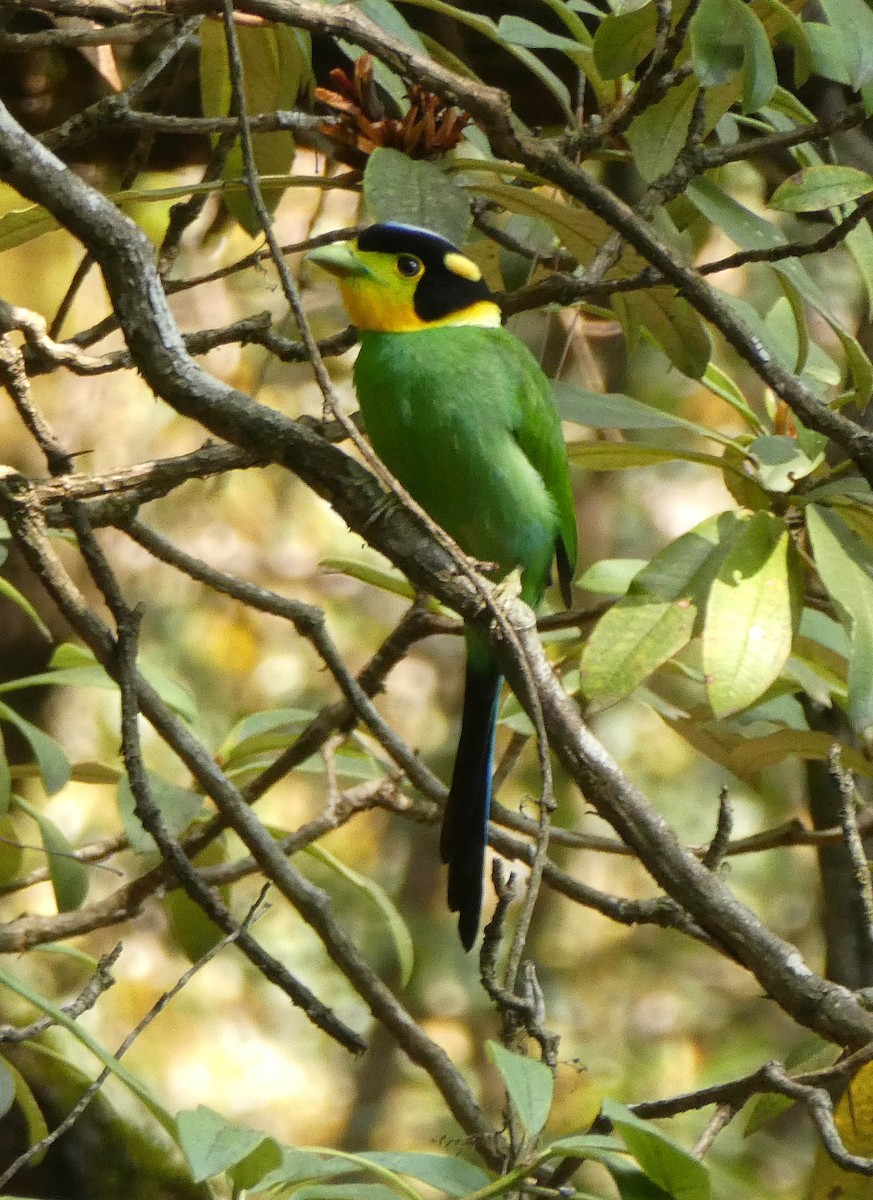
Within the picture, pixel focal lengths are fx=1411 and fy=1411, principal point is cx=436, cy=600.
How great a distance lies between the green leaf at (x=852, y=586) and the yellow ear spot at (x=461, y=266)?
2.37 ft

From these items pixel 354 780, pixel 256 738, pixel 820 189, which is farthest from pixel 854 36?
pixel 354 780

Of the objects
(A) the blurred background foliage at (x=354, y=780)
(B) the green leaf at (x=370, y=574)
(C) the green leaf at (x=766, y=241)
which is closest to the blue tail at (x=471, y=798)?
(B) the green leaf at (x=370, y=574)

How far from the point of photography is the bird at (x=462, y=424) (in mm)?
2209

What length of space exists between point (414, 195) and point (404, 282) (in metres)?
0.56

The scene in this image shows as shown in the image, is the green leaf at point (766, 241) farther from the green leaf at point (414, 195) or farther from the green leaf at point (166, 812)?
the green leaf at point (166, 812)

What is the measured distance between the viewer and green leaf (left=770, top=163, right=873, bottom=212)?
5.87ft

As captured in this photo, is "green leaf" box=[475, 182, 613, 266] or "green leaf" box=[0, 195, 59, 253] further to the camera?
"green leaf" box=[475, 182, 613, 266]

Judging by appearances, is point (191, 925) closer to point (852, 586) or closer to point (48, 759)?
point (48, 759)

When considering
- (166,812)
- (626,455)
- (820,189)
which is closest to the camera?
(820,189)

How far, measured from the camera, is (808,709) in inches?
106

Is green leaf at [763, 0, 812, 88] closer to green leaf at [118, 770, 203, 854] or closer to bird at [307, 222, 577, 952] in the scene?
bird at [307, 222, 577, 952]

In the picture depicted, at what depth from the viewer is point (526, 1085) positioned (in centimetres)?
113

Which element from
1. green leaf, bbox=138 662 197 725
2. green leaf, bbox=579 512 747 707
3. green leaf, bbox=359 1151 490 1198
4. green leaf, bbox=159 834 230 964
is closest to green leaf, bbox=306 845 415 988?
green leaf, bbox=159 834 230 964

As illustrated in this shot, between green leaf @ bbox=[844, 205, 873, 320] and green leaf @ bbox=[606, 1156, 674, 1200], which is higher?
green leaf @ bbox=[844, 205, 873, 320]
